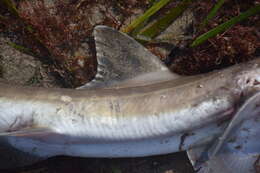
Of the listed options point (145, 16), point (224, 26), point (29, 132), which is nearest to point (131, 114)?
point (29, 132)

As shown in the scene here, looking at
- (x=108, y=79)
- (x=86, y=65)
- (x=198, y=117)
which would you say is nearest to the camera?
(x=198, y=117)

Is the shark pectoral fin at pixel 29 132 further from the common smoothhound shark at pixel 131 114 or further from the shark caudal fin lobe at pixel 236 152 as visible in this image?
the shark caudal fin lobe at pixel 236 152

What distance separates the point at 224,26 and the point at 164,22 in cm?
68

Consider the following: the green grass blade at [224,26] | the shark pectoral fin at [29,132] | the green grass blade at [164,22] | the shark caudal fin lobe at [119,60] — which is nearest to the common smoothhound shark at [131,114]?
the shark pectoral fin at [29,132]

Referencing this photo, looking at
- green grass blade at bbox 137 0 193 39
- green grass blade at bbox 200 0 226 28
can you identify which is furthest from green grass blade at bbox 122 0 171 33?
green grass blade at bbox 200 0 226 28

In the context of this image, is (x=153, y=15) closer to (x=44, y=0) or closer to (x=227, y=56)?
(x=227, y=56)

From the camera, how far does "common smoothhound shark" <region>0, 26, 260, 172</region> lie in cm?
220

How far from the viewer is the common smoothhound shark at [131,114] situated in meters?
2.20

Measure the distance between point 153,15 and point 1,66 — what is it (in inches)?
79.7

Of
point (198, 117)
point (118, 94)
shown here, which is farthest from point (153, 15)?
point (198, 117)

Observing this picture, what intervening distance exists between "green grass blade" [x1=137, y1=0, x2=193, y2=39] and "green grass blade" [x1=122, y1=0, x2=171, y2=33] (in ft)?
0.36

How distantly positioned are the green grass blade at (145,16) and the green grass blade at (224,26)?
1.88 feet

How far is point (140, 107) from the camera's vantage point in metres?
2.30

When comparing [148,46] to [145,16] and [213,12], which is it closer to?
[145,16]
